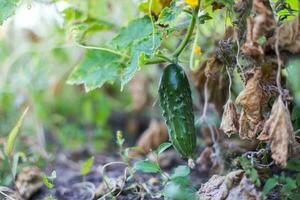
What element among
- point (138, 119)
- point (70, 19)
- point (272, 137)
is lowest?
point (138, 119)

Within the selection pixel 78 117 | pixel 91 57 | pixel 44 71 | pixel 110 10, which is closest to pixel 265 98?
pixel 91 57

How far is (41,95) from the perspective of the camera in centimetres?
243

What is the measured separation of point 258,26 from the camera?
3.12ft

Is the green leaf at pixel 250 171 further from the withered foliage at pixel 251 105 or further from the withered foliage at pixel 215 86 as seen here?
the withered foliage at pixel 215 86

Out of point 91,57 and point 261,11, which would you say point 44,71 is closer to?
point 91,57

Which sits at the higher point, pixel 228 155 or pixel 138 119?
pixel 228 155

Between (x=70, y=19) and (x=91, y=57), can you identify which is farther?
(x=70, y=19)

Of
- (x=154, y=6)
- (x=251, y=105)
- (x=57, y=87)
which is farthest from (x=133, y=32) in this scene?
(x=57, y=87)

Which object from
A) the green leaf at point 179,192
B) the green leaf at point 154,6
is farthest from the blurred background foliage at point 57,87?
the green leaf at point 179,192

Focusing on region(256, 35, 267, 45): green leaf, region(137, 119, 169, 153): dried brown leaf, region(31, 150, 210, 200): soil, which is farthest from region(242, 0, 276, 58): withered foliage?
region(137, 119, 169, 153): dried brown leaf

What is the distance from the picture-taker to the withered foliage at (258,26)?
3.12ft

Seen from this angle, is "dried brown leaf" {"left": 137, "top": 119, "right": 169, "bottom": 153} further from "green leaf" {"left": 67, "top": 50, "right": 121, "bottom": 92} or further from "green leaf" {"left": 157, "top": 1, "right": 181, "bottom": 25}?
"green leaf" {"left": 157, "top": 1, "right": 181, "bottom": 25}

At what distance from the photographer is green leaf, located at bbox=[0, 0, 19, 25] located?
3.73 feet

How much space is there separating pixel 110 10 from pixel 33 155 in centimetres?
73
